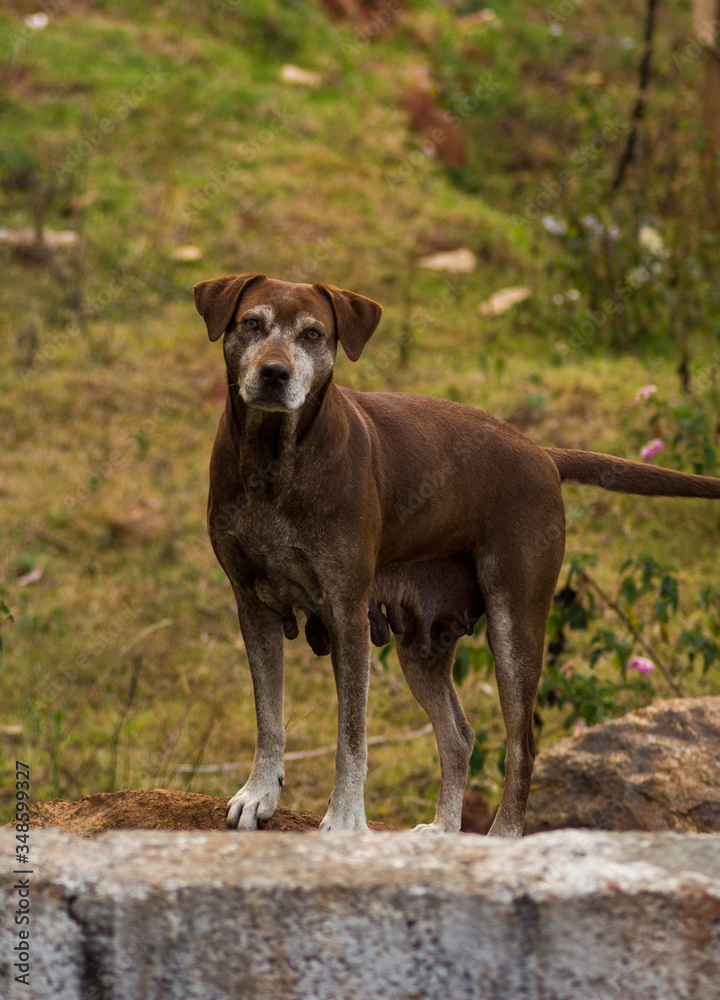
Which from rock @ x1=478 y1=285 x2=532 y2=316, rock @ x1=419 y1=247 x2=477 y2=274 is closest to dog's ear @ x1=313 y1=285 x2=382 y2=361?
rock @ x1=478 y1=285 x2=532 y2=316

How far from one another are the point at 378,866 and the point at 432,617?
5.95ft

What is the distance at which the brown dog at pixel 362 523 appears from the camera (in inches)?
129

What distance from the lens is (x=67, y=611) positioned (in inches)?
268

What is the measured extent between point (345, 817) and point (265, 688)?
1.79 feet

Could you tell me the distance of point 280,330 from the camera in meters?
3.21

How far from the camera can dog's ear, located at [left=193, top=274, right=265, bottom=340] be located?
131 inches

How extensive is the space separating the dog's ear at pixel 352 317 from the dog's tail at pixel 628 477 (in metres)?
1.06

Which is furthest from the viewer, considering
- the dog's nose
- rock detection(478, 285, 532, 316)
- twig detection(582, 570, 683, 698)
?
rock detection(478, 285, 532, 316)

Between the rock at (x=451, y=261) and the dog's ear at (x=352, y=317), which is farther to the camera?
the rock at (x=451, y=261)

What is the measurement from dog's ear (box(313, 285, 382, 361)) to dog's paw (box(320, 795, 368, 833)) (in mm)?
1460

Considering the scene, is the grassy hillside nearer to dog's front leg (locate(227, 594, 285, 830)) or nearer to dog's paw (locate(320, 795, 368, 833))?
dog's front leg (locate(227, 594, 285, 830))

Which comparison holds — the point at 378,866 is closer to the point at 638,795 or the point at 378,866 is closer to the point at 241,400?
the point at 241,400

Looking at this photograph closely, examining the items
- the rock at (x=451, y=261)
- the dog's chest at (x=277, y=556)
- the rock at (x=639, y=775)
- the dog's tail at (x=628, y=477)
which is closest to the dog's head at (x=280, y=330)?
the dog's chest at (x=277, y=556)

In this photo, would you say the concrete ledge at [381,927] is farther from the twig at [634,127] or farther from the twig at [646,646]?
the twig at [634,127]
